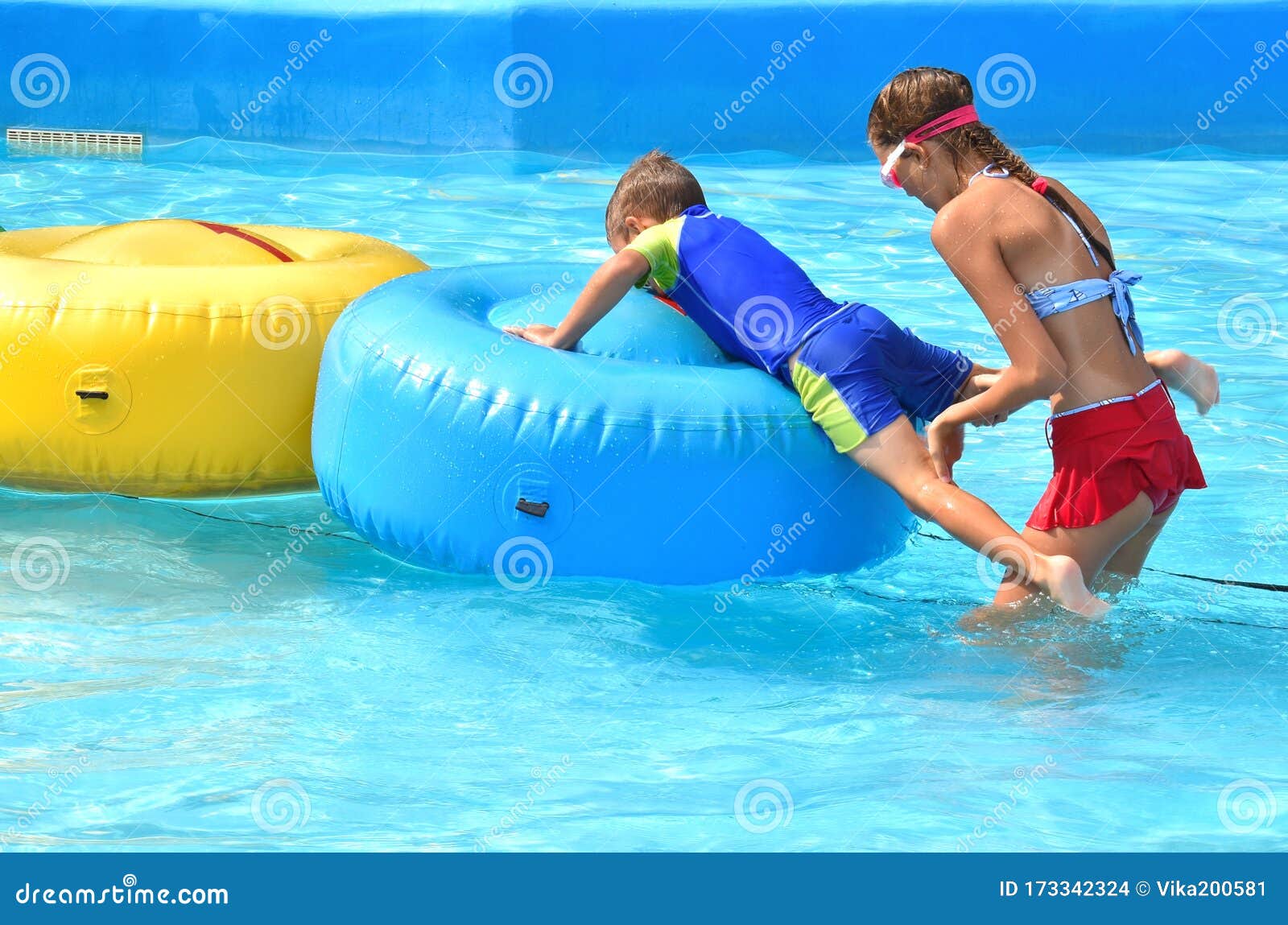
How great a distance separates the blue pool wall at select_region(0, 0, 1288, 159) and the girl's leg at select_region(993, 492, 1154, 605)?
21.4ft

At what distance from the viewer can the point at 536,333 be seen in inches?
140

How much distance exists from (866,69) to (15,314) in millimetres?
6584

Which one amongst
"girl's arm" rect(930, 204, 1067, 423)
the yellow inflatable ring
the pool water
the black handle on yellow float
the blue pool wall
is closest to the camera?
the pool water

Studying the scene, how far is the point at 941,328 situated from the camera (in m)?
5.92

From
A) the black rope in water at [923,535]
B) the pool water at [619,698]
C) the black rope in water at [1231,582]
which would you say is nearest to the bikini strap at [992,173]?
the pool water at [619,698]

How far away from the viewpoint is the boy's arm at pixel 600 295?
3.34 m

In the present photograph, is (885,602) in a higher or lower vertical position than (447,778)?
higher

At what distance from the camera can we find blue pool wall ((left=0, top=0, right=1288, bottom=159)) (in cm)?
934

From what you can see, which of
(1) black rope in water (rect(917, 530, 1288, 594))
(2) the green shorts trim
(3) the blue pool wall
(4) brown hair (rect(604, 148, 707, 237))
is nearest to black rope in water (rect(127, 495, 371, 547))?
(4) brown hair (rect(604, 148, 707, 237))

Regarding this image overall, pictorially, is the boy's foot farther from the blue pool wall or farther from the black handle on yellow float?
the blue pool wall

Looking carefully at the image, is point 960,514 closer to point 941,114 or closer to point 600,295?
point 941,114

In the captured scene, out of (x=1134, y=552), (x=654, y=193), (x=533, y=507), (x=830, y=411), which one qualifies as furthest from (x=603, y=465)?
(x=1134, y=552)
